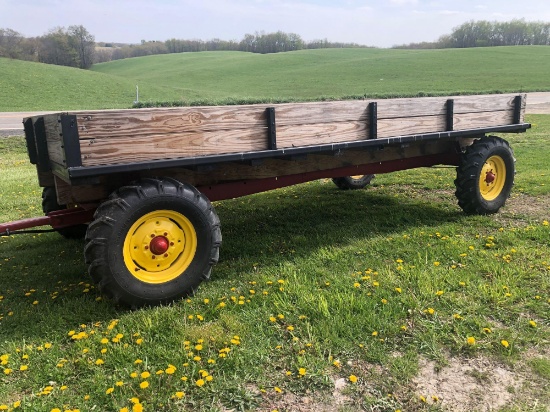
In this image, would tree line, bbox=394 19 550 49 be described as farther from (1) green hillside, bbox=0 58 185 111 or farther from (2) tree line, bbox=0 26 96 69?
→ (1) green hillside, bbox=0 58 185 111

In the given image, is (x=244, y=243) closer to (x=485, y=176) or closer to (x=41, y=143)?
(x=41, y=143)

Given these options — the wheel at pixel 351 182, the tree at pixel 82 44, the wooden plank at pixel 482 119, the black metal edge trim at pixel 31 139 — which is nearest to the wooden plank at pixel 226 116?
the wooden plank at pixel 482 119

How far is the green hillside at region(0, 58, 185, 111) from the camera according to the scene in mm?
29250

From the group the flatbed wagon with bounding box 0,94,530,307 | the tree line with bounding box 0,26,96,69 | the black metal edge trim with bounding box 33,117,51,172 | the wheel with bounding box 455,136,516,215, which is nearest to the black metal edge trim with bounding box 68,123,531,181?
the flatbed wagon with bounding box 0,94,530,307

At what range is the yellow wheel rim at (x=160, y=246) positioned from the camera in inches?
132

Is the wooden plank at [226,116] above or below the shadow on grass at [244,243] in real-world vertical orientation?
above

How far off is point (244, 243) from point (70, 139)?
7.47 ft

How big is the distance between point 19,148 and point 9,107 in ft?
54.2

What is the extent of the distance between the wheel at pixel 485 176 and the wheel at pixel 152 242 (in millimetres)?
3211

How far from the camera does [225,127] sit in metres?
3.57

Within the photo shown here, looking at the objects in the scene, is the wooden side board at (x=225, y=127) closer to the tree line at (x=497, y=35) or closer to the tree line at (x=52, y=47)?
the tree line at (x=52, y=47)

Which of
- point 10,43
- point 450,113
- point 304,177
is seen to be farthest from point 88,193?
point 10,43

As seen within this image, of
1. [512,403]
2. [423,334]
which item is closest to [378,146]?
[423,334]

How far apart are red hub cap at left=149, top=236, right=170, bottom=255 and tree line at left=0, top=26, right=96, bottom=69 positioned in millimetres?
62210
